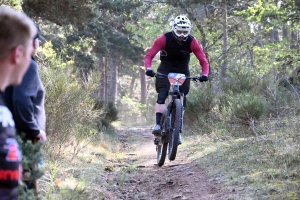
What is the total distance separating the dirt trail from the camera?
4.39 metres

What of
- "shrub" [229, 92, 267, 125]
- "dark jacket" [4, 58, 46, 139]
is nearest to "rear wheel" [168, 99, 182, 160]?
"shrub" [229, 92, 267, 125]

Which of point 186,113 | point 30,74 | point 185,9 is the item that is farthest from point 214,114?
point 30,74

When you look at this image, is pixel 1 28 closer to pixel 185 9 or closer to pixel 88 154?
pixel 88 154

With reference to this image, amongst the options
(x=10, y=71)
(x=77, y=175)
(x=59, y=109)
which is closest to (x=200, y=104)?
(x=59, y=109)

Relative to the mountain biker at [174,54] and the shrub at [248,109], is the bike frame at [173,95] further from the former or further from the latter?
the shrub at [248,109]

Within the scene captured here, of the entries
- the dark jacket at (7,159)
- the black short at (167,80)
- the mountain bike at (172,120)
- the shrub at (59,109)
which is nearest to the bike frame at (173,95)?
the mountain bike at (172,120)

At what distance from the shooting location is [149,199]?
4.34m

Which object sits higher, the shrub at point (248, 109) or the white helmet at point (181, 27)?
the white helmet at point (181, 27)

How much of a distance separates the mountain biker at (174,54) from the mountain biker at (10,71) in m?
4.06

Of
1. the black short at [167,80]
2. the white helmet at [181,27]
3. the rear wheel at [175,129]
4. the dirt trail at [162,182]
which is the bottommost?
the dirt trail at [162,182]

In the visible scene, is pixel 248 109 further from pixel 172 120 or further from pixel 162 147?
pixel 162 147

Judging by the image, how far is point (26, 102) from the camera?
2.46 meters

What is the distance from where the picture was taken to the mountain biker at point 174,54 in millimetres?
5891

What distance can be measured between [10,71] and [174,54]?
4495 mm
